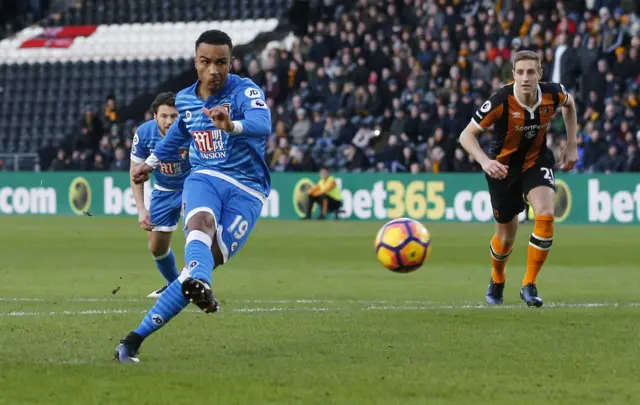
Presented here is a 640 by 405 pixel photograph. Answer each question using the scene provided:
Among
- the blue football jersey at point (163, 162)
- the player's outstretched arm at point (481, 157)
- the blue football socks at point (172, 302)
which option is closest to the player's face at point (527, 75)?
the player's outstretched arm at point (481, 157)

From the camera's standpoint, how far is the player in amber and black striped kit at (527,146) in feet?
35.1

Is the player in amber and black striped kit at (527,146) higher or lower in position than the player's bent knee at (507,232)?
higher

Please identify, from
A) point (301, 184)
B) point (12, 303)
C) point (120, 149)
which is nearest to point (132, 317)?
point (12, 303)

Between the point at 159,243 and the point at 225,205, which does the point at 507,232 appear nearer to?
the point at 159,243

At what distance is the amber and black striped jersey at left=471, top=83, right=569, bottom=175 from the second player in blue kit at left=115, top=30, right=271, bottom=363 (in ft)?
10.5

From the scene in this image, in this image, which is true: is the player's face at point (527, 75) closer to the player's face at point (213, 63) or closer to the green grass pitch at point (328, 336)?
the green grass pitch at point (328, 336)

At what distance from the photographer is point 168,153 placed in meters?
8.32

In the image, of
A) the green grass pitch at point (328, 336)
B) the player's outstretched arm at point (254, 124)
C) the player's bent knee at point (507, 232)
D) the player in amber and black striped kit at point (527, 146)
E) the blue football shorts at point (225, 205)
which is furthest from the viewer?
the player's bent knee at point (507, 232)

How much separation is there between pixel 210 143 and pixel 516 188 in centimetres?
386

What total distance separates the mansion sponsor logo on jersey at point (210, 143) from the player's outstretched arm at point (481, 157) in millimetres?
3077

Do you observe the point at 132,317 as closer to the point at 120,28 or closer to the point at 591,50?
the point at 591,50

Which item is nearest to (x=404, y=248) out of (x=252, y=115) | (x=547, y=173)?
(x=547, y=173)

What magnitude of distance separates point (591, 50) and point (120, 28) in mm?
18262

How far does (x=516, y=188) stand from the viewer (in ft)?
36.1
